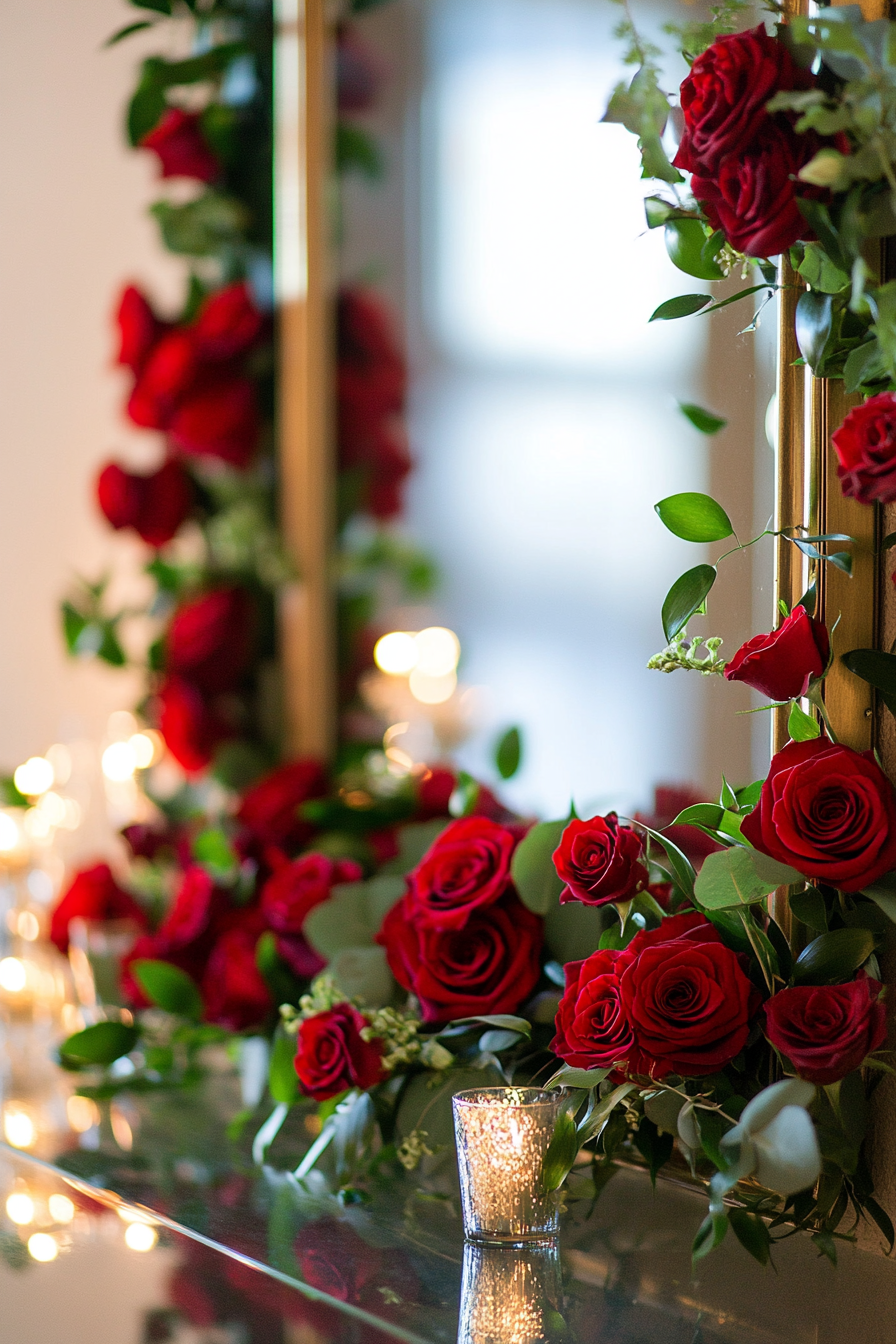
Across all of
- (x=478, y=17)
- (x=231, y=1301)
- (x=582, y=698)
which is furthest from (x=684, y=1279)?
(x=478, y=17)

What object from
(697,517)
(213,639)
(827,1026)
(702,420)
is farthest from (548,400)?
(827,1026)

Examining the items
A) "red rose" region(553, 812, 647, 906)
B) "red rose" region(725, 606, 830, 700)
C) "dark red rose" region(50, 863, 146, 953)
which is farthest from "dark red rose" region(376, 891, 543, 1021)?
"dark red rose" region(50, 863, 146, 953)

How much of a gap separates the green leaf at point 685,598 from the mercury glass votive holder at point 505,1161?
0.86ft

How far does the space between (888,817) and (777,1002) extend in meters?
0.11

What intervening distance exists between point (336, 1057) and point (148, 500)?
0.74 m

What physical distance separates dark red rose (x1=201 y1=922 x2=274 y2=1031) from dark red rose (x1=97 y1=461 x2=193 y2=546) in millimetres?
486

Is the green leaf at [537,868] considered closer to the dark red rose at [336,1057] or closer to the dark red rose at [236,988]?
the dark red rose at [336,1057]

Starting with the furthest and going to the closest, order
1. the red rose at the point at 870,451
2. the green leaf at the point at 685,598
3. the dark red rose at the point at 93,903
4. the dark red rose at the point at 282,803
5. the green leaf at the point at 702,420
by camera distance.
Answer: the dark red rose at the point at 93,903 < the dark red rose at the point at 282,803 < the green leaf at the point at 702,420 < the green leaf at the point at 685,598 < the red rose at the point at 870,451

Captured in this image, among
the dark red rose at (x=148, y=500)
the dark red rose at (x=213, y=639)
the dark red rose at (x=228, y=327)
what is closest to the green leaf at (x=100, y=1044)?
the dark red rose at (x=213, y=639)

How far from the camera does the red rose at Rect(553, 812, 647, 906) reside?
684 mm

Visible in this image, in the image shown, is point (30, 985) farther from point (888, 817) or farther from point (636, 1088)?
point (888, 817)

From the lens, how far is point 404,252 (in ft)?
3.95

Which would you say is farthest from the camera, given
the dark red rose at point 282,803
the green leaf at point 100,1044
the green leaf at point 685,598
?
the dark red rose at point 282,803

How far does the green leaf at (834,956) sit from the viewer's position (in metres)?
0.67
